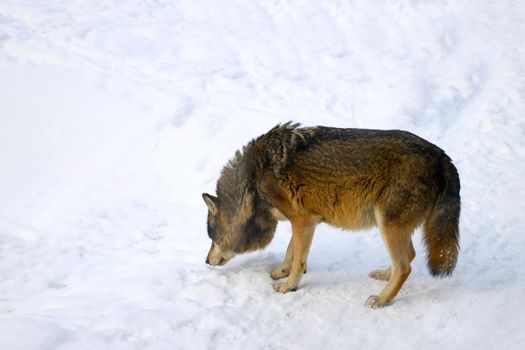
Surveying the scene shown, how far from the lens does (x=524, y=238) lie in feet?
23.7

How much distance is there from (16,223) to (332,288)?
4.64 metres

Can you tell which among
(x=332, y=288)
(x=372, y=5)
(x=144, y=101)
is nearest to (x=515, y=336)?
(x=332, y=288)

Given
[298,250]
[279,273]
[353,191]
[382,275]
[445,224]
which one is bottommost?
[382,275]

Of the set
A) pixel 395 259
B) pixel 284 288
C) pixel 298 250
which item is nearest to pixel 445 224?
pixel 395 259

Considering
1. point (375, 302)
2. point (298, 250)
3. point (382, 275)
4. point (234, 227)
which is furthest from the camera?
point (234, 227)

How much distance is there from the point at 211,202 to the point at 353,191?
5.47 feet

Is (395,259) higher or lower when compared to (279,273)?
higher

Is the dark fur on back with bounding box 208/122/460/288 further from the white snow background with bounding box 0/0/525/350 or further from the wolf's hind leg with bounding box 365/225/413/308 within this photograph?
the white snow background with bounding box 0/0/525/350

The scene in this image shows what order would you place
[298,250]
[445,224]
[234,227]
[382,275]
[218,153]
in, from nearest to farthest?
[445,224] < [298,250] < [382,275] < [234,227] < [218,153]

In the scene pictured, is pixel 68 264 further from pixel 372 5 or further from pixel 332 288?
pixel 372 5

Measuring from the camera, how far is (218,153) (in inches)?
380

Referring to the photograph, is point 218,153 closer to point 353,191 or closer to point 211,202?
point 211,202

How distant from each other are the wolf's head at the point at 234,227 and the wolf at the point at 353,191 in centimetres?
1

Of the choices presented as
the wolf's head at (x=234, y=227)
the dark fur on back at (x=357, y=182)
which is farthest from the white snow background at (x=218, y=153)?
the dark fur on back at (x=357, y=182)
